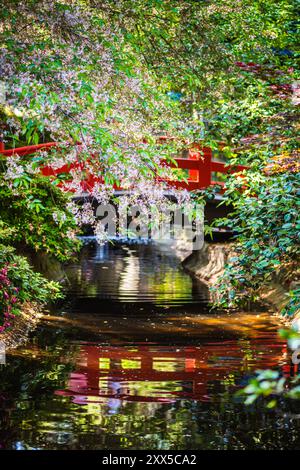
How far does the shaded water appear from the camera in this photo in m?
7.79

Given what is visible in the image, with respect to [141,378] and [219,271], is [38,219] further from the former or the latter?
[219,271]

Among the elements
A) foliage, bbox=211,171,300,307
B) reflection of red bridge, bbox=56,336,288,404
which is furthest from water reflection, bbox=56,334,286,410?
foliage, bbox=211,171,300,307

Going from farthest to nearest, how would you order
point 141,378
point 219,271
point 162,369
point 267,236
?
1. point 219,271
2. point 162,369
3. point 141,378
4. point 267,236

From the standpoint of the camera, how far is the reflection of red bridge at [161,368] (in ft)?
31.1

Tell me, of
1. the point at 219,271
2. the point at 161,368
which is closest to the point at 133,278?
the point at 219,271

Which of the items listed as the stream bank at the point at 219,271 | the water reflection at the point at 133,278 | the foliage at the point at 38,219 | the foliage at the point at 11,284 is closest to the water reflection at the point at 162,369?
the foliage at the point at 11,284

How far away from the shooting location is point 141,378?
10289 mm

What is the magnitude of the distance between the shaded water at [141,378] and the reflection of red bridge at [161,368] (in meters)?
0.01

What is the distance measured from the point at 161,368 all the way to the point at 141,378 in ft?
2.34

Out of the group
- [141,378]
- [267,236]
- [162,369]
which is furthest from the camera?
[162,369]

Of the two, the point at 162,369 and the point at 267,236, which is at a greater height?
the point at 267,236
